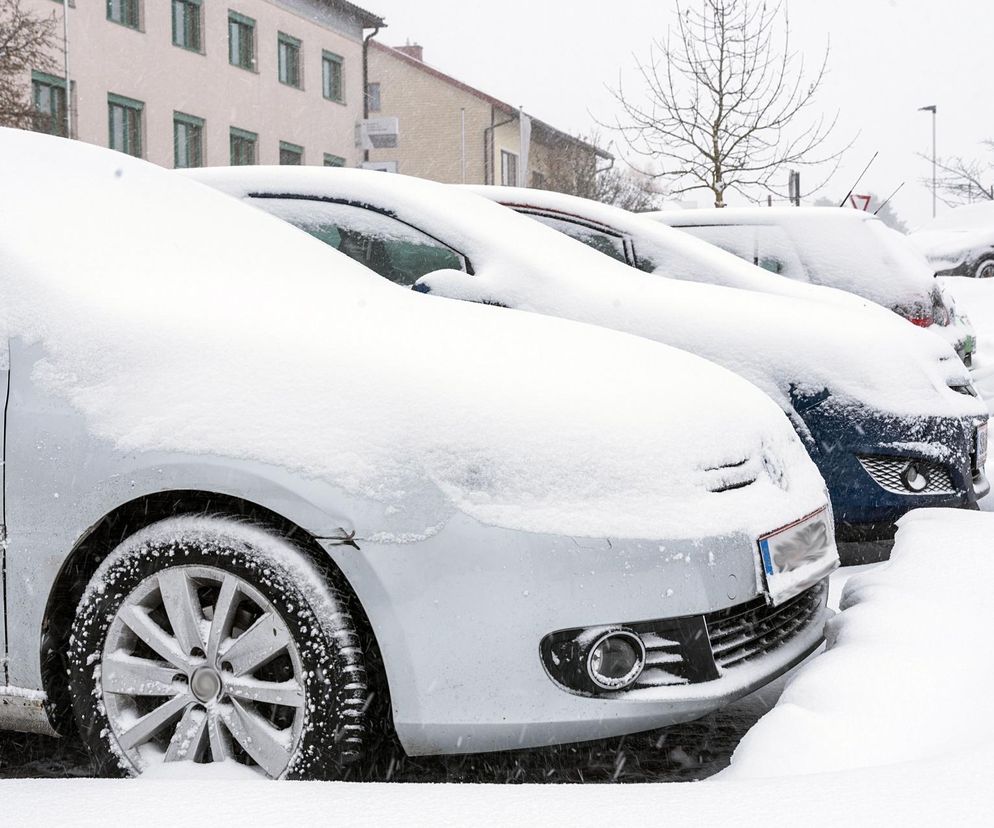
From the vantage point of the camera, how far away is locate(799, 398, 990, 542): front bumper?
14.7 ft

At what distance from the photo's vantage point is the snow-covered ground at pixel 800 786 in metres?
2.02

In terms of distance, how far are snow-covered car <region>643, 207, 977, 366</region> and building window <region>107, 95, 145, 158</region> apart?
17915mm

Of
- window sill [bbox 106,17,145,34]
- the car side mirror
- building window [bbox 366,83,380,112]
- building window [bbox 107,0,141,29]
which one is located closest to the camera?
the car side mirror

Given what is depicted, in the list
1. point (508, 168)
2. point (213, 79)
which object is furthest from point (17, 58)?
Answer: point (508, 168)

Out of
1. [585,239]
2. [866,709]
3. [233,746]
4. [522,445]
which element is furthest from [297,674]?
[585,239]

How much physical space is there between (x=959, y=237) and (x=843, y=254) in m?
11.9

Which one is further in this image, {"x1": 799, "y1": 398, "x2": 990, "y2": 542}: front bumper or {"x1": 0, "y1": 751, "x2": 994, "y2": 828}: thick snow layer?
{"x1": 799, "y1": 398, "x2": 990, "y2": 542}: front bumper

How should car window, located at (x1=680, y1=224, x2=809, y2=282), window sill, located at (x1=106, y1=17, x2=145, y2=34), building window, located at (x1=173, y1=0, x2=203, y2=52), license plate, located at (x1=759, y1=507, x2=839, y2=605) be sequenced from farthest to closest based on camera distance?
building window, located at (x1=173, y1=0, x2=203, y2=52) → window sill, located at (x1=106, y1=17, x2=145, y2=34) → car window, located at (x1=680, y1=224, x2=809, y2=282) → license plate, located at (x1=759, y1=507, x2=839, y2=605)

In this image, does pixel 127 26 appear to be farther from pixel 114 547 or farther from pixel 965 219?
pixel 114 547

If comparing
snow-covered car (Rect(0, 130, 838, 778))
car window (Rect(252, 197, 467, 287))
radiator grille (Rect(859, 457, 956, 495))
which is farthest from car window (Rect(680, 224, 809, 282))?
snow-covered car (Rect(0, 130, 838, 778))

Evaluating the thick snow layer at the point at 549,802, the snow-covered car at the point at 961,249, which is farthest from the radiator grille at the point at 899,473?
the snow-covered car at the point at 961,249

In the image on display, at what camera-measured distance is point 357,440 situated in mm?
2514

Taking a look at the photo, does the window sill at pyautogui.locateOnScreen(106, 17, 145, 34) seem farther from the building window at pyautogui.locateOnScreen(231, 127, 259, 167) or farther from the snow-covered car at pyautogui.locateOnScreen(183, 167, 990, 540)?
the snow-covered car at pyautogui.locateOnScreen(183, 167, 990, 540)

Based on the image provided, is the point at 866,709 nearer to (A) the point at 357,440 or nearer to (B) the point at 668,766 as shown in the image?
(B) the point at 668,766
